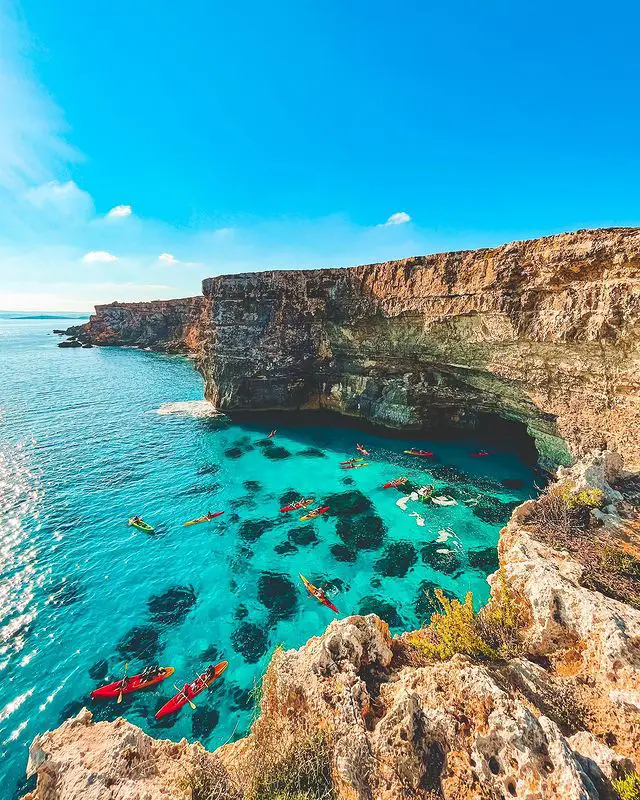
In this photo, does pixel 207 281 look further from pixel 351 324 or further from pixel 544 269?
pixel 544 269

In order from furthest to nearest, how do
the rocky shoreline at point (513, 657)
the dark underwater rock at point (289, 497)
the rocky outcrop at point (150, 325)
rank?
the rocky outcrop at point (150, 325) → the dark underwater rock at point (289, 497) → the rocky shoreline at point (513, 657)

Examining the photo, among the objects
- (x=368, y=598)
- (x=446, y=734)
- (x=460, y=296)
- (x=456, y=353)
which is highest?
(x=460, y=296)

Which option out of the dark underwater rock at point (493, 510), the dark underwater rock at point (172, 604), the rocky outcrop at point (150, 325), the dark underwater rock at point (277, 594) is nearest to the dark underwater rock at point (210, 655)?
the dark underwater rock at point (172, 604)

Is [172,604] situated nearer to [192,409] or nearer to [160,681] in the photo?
[160,681]

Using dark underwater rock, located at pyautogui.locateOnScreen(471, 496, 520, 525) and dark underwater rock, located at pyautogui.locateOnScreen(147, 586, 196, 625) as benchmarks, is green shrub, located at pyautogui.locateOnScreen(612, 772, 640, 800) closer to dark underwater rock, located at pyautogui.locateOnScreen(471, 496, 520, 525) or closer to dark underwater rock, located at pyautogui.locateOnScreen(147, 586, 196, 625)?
dark underwater rock, located at pyautogui.locateOnScreen(147, 586, 196, 625)

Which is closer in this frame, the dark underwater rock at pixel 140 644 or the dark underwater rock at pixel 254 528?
the dark underwater rock at pixel 140 644

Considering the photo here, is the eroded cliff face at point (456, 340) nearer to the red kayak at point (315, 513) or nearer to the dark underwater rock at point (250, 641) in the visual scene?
the red kayak at point (315, 513)

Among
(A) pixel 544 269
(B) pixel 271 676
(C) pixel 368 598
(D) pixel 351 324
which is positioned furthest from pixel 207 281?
(B) pixel 271 676
